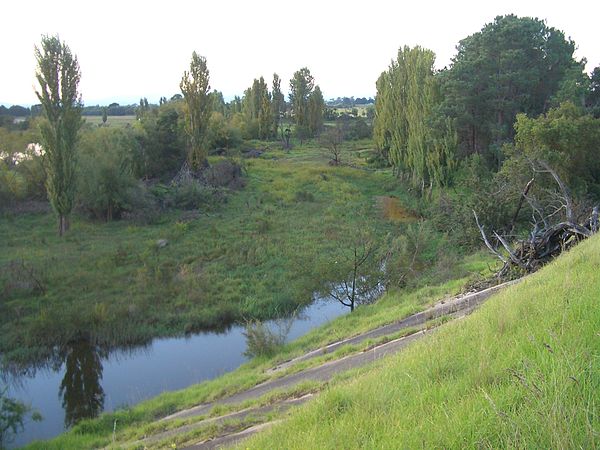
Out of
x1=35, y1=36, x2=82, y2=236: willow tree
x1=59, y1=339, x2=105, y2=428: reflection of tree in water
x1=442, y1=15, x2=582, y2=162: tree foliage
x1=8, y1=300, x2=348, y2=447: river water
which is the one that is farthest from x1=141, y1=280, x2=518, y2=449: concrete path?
x1=442, y1=15, x2=582, y2=162: tree foliage

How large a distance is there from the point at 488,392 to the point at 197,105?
3473 cm

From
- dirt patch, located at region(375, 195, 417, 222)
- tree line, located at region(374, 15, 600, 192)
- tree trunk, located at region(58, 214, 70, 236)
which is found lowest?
dirt patch, located at region(375, 195, 417, 222)

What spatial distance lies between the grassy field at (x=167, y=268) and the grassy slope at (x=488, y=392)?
12.0 m

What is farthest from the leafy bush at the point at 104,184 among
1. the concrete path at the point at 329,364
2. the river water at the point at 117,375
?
the concrete path at the point at 329,364

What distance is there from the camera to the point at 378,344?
→ 9.35m

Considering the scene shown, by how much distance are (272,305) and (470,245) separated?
25.5 feet

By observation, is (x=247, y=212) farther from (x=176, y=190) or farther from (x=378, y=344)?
(x=378, y=344)

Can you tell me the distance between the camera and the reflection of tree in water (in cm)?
1181

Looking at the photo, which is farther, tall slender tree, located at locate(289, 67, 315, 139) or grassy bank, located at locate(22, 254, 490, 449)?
tall slender tree, located at locate(289, 67, 315, 139)

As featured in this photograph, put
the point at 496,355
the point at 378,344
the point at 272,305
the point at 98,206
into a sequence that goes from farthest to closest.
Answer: the point at 98,206, the point at 272,305, the point at 378,344, the point at 496,355

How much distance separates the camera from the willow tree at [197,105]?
117ft

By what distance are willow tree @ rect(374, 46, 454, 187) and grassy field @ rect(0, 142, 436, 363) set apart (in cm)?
341

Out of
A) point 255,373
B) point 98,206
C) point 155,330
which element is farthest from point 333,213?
point 255,373

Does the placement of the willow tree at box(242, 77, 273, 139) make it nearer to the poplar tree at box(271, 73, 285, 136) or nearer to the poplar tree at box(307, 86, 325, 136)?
the poplar tree at box(271, 73, 285, 136)
